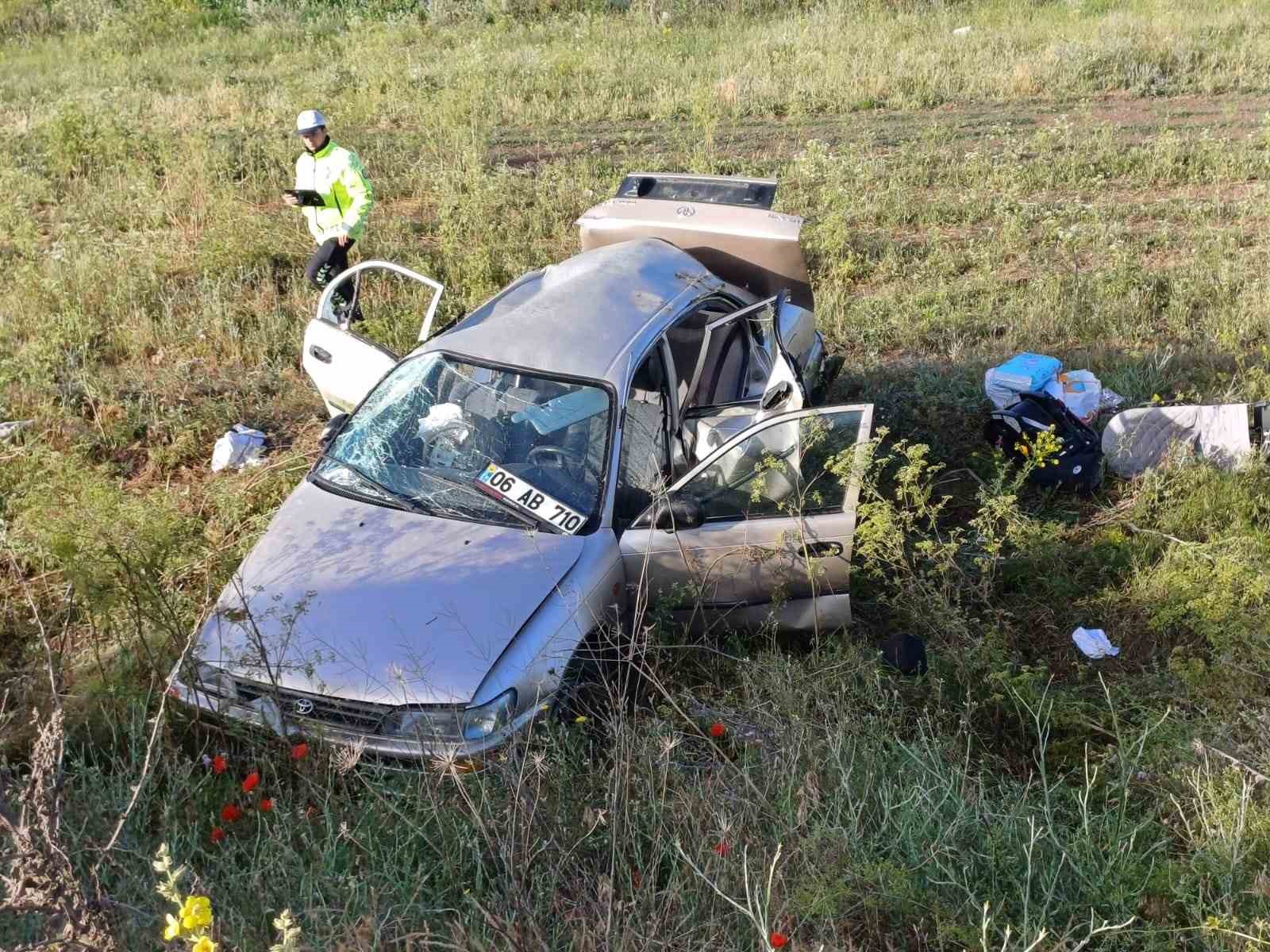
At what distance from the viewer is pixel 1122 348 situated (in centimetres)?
834

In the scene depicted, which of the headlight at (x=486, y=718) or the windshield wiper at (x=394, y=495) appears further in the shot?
the windshield wiper at (x=394, y=495)

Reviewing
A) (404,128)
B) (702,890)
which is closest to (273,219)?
(404,128)

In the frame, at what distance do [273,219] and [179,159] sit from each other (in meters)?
2.49

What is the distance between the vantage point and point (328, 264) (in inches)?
332

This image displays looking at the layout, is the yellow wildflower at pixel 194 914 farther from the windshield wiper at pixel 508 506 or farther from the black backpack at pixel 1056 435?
the black backpack at pixel 1056 435

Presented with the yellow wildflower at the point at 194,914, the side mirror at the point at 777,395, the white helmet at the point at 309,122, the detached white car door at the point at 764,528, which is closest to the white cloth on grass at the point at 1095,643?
the detached white car door at the point at 764,528

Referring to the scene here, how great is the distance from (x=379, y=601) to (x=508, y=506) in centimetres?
72

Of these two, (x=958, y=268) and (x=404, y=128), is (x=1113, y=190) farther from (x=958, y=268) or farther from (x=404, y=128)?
(x=404, y=128)

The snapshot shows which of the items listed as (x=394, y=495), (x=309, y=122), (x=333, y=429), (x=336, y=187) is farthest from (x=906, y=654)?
(x=309, y=122)

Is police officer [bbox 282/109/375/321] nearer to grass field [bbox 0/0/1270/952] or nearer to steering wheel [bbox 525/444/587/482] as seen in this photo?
grass field [bbox 0/0/1270/952]

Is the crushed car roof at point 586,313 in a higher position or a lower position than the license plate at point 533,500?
higher

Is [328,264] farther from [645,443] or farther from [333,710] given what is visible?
[333,710]

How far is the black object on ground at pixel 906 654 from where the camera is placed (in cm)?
472

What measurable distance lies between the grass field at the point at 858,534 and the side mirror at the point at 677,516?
620 millimetres
